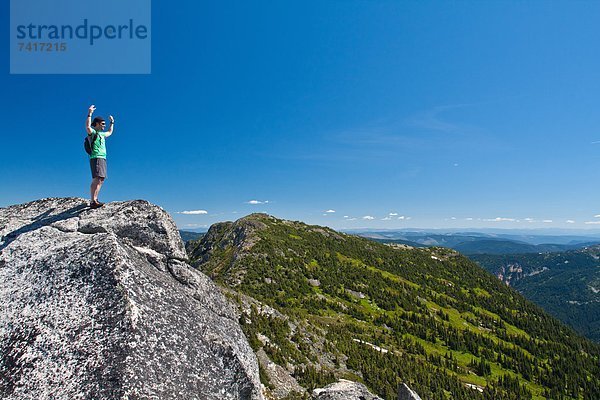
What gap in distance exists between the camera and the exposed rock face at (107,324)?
8406 millimetres

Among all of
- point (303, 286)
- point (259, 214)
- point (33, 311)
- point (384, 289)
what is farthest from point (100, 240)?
point (259, 214)

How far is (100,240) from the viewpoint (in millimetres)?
11383

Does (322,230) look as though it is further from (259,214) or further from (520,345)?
(520,345)

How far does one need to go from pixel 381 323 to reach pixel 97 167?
9331 centimetres

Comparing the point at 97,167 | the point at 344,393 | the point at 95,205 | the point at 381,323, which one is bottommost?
the point at 381,323

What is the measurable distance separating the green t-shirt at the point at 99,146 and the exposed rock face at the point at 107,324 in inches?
125

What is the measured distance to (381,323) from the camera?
303ft

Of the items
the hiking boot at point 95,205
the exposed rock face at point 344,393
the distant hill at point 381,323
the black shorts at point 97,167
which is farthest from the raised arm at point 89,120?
the exposed rock face at point 344,393

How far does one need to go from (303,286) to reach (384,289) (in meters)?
42.2

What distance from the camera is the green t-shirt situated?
46.4 feet

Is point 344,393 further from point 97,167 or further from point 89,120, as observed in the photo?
point 89,120

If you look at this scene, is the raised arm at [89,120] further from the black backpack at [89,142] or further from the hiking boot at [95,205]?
the hiking boot at [95,205]

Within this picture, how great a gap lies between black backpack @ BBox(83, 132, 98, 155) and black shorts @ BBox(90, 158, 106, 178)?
454 millimetres

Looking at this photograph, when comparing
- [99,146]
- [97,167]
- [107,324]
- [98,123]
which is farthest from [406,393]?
[98,123]
